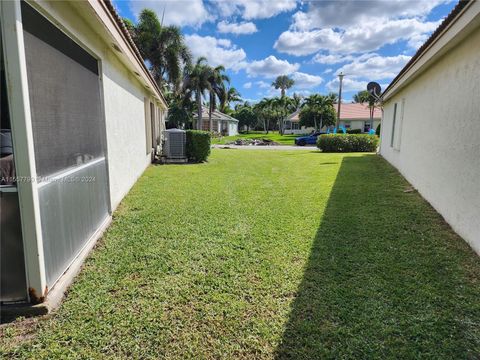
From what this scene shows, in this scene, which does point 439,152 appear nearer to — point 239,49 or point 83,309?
point 83,309

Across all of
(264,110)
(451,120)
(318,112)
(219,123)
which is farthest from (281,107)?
(451,120)

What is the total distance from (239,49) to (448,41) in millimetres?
22011

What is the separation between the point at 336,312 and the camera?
255 centimetres

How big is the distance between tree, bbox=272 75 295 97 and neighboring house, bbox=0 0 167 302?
6924 centimetres

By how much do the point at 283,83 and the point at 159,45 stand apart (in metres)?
48.7

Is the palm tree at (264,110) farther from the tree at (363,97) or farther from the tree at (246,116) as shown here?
Answer: the tree at (363,97)

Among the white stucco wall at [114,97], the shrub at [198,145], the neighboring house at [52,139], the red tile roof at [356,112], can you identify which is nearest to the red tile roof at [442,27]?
the neighboring house at [52,139]

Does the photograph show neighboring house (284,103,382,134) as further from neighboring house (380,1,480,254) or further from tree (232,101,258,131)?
neighboring house (380,1,480,254)

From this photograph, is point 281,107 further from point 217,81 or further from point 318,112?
point 217,81

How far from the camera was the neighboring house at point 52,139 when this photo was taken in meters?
2.27

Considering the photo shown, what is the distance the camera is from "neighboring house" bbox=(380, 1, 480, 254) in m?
3.81

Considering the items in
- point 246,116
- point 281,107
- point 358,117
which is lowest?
point 358,117

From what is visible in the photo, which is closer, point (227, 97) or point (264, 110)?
point (227, 97)

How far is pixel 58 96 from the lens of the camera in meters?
2.94
